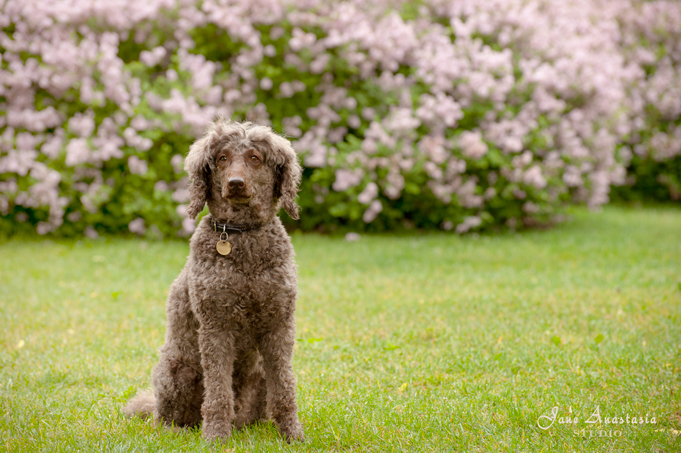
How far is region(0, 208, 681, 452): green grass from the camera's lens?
3594 millimetres

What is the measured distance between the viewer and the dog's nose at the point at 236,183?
3.19 meters

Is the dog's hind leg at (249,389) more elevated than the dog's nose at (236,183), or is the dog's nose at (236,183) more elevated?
the dog's nose at (236,183)

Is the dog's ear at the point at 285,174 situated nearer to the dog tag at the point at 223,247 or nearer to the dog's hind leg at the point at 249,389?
the dog tag at the point at 223,247

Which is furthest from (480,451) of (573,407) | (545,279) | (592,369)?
(545,279)

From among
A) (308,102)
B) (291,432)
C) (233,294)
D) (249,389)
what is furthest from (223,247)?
(308,102)

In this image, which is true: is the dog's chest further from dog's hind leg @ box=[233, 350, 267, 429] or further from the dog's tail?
the dog's tail

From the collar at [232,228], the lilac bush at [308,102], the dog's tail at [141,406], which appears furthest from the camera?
the lilac bush at [308,102]

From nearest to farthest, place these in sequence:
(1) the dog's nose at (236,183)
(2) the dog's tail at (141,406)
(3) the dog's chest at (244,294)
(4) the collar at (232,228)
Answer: (1) the dog's nose at (236,183)
(3) the dog's chest at (244,294)
(4) the collar at (232,228)
(2) the dog's tail at (141,406)

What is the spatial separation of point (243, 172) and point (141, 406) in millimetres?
1650

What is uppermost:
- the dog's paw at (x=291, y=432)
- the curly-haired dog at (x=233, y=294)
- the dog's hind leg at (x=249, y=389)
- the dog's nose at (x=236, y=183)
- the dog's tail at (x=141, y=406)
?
the dog's nose at (x=236, y=183)

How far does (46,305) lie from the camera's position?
647 centimetres

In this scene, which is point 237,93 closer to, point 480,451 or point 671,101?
point 480,451

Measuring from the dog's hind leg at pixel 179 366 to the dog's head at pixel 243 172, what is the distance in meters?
0.51

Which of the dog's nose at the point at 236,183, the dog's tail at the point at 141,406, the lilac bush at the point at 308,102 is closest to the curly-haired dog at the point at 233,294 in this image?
the dog's nose at the point at 236,183
